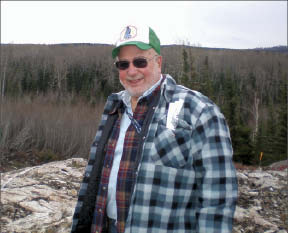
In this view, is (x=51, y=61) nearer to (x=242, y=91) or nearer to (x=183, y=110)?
(x=183, y=110)

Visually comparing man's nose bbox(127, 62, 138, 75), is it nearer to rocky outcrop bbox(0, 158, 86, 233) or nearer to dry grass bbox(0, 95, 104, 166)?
rocky outcrop bbox(0, 158, 86, 233)

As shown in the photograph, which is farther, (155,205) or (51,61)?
(51,61)

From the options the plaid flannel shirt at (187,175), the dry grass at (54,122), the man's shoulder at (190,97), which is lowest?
the dry grass at (54,122)

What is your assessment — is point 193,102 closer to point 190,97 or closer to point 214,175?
point 190,97

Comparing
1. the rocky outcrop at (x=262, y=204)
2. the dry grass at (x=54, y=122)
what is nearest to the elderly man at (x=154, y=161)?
the rocky outcrop at (x=262, y=204)

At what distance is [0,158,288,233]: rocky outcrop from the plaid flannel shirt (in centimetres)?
301

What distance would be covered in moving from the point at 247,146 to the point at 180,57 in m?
12.1

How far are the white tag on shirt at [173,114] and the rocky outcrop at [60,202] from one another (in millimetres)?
3206

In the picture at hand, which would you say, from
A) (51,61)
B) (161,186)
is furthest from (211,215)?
(51,61)

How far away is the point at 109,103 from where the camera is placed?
2.34 meters

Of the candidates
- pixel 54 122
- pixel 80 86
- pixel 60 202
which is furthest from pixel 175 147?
pixel 80 86

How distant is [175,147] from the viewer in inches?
70.1

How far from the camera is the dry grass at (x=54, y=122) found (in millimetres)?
20884

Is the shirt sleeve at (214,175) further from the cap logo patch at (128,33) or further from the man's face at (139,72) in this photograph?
the cap logo patch at (128,33)
